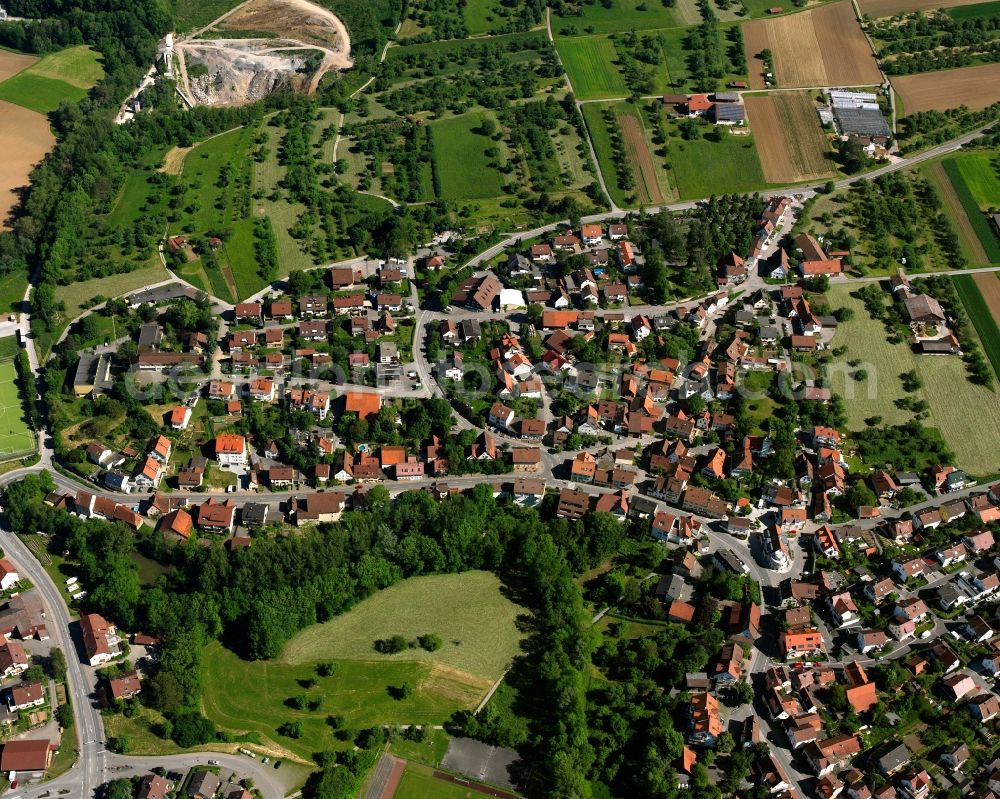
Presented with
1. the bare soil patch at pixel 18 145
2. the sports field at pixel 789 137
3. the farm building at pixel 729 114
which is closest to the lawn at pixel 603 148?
the farm building at pixel 729 114

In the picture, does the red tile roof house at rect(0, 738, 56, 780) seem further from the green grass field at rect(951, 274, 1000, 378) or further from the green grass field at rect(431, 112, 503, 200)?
the green grass field at rect(951, 274, 1000, 378)

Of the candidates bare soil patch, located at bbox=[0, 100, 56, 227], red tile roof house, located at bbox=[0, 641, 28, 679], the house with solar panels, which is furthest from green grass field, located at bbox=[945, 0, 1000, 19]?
red tile roof house, located at bbox=[0, 641, 28, 679]

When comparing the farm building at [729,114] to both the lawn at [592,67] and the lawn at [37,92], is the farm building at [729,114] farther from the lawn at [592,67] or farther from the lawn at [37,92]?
the lawn at [37,92]

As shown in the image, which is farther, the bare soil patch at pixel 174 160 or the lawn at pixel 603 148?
the bare soil patch at pixel 174 160

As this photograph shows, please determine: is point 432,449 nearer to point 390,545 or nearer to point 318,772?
point 390,545

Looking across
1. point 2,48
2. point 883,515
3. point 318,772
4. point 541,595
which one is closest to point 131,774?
point 318,772
